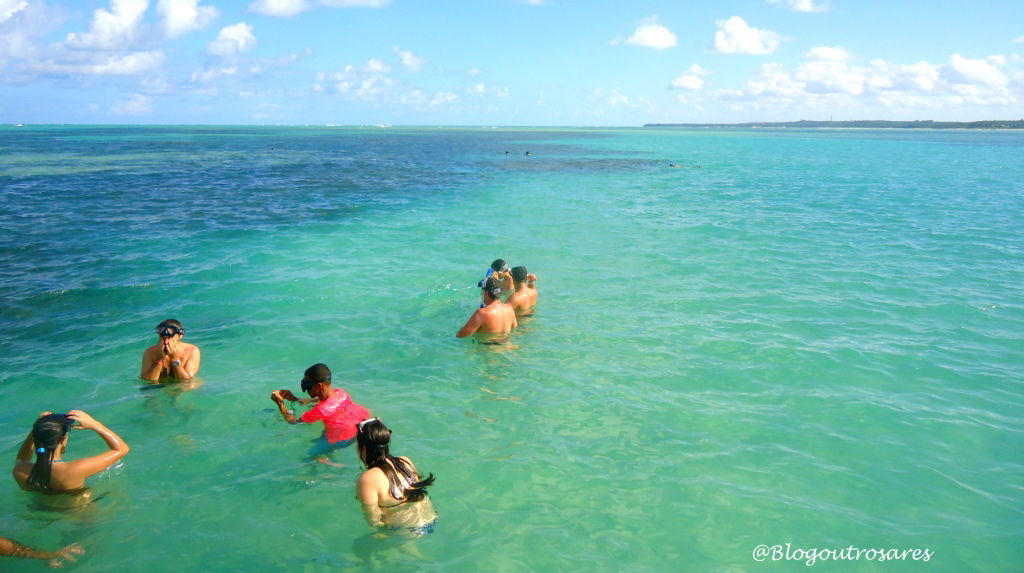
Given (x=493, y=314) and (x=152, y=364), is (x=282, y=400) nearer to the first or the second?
(x=152, y=364)

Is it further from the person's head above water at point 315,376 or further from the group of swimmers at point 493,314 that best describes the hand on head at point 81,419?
the group of swimmers at point 493,314

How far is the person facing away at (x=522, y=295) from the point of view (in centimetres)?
1041

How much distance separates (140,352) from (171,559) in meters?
5.64

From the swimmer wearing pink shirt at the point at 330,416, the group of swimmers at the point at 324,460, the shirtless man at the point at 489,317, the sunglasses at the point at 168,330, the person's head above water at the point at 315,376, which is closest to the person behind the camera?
the group of swimmers at the point at 324,460

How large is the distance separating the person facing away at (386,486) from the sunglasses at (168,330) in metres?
4.20

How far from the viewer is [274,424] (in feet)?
23.4

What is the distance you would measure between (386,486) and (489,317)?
4.73 m

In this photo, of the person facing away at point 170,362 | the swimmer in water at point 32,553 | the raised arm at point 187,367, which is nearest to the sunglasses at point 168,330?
the person facing away at point 170,362

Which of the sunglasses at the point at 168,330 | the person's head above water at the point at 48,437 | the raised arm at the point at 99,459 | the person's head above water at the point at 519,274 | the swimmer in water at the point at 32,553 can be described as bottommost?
the swimmer in water at the point at 32,553

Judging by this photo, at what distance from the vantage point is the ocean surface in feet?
17.0

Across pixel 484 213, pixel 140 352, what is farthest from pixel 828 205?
pixel 140 352

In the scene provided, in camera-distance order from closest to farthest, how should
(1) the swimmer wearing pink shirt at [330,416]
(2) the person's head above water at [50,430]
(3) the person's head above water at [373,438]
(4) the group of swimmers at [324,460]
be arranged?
(3) the person's head above water at [373,438], (4) the group of swimmers at [324,460], (2) the person's head above water at [50,430], (1) the swimmer wearing pink shirt at [330,416]

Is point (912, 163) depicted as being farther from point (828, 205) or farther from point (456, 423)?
point (456, 423)

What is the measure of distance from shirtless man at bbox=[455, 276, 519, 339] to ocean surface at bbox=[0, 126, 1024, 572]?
322 mm
